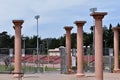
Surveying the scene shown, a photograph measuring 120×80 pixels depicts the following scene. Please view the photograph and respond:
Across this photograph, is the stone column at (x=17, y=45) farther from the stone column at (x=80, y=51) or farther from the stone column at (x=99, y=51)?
the stone column at (x=99, y=51)

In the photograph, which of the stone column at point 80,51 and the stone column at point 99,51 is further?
the stone column at point 80,51

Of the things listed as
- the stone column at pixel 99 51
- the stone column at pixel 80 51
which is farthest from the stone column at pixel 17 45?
the stone column at pixel 99 51

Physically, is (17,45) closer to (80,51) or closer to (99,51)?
(80,51)

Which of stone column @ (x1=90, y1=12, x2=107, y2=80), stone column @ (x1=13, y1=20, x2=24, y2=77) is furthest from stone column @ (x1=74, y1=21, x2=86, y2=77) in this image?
stone column @ (x1=90, y1=12, x2=107, y2=80)

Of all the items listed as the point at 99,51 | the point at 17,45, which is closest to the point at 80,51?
the point at 17,45

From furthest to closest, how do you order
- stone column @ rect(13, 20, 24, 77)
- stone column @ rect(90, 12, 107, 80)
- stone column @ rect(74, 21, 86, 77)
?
1. stone column @ rect(74, 21, 86, 77)
2. stone column @ rect(13, 20, 24, 77)
3. stone column @ rect(90, 12, 107, 80)

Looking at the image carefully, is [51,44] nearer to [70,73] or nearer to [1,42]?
[1,42]

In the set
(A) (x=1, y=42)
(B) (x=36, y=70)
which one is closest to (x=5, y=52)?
(B) (x=36, y=70)

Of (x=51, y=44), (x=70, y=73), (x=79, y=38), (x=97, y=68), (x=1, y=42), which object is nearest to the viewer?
(x=97, y=68)

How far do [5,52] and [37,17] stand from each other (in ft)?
29.7

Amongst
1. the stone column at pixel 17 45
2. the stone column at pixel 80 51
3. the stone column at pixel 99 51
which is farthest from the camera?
the stone column at pixel 80 51

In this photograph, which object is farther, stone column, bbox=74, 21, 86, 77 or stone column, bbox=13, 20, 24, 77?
stone column, bbox=74, 21, 86, 77

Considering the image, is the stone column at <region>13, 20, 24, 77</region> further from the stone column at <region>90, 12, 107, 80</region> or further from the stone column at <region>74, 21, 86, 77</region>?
the stone column at <region>90, 12, 107, 80</region>

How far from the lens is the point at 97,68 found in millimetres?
21172
